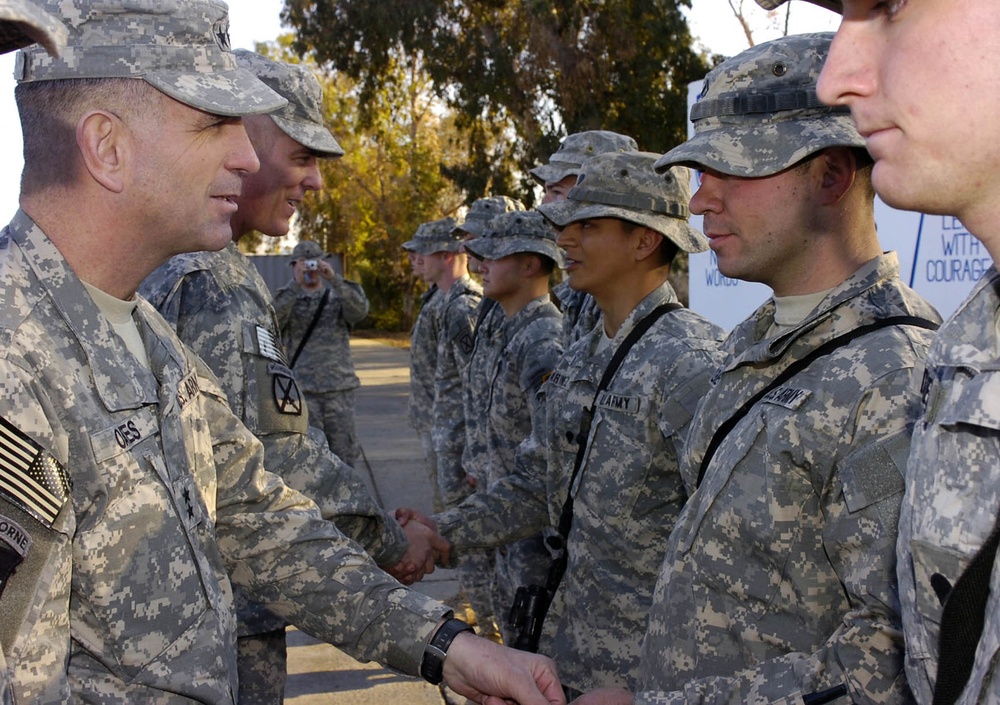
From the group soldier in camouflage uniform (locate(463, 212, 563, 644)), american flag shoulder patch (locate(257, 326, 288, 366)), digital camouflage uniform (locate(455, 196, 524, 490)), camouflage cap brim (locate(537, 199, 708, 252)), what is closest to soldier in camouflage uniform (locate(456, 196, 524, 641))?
digital camouflage uniform (locate(455, 196, 524, 490))

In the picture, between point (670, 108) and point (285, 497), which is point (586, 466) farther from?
point (670, 108)

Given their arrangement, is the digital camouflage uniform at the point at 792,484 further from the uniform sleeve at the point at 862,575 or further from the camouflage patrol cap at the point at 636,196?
the camouflage patrol cap at the point at 636,196

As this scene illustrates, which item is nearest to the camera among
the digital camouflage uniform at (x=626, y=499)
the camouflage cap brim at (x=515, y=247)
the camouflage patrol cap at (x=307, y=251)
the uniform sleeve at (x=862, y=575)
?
the uniform sleeve at (x=862, y=575)

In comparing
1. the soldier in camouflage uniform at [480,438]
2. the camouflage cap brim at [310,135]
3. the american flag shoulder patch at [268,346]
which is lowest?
the soldier in camouflage uniform at [480,438]

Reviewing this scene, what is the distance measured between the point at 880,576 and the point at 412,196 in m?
32.2

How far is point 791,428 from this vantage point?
2.10 metres

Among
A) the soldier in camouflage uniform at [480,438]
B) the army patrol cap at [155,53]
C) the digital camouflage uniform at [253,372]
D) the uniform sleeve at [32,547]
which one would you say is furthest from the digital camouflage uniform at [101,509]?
the soldier in camouflage uniform at [480,438]

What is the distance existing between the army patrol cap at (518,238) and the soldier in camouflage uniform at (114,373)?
3400mm

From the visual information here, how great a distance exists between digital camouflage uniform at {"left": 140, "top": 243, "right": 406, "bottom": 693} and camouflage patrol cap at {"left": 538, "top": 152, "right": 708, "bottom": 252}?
1224 mm

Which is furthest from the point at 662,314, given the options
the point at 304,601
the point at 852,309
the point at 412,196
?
the point at 412,196

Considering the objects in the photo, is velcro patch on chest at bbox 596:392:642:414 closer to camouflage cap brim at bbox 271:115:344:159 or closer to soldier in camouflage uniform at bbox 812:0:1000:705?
camouflage cap brim at bbox 271:115:344:159

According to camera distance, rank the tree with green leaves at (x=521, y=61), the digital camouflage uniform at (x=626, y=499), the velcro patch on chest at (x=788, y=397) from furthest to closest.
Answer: the tree with green leaves at (x=521, y=61)
the digital camouflage uniform at (x=626, y=499)
the velcro patch on chest at (x=788, y=397)

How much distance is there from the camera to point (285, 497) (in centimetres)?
266

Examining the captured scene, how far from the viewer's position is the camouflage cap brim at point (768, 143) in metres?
2.33
